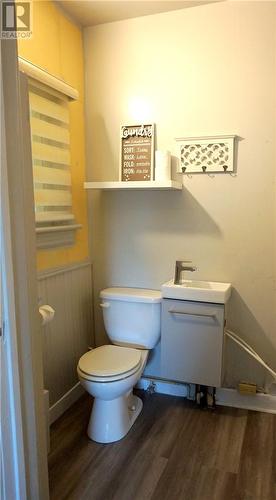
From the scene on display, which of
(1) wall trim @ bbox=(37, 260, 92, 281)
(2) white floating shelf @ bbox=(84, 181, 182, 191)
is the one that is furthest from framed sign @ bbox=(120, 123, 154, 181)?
(1) wall trim @ bbox=(37, 260, 92, 281)

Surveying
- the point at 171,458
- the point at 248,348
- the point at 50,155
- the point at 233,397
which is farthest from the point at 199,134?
the point at 171,458

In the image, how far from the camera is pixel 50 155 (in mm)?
2086

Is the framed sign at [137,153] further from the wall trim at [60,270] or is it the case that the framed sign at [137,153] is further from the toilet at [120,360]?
the toilet at [120,360]

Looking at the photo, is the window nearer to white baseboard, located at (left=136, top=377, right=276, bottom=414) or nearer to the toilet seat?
the toilet seat

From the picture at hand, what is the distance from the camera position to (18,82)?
3.66 feet

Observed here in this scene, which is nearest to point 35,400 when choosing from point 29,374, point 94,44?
point 29,374

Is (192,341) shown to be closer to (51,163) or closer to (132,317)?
(132,317)

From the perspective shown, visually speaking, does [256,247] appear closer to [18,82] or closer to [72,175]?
[72,175]

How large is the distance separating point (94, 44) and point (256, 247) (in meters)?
1.75

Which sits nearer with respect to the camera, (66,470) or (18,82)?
(18,82)

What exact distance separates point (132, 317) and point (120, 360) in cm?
33

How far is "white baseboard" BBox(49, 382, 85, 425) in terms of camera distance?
2.17 meters

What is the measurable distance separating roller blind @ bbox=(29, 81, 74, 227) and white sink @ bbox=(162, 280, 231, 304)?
80 cm

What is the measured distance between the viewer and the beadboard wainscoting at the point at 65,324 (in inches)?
83.0
